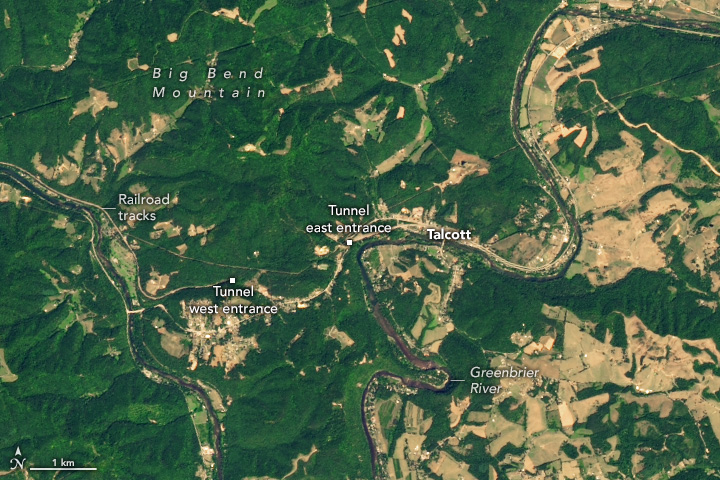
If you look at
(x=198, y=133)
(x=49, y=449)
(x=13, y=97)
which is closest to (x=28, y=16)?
(x=13, y=97)

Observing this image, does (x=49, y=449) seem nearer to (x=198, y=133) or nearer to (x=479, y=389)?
(x=198, y=133)

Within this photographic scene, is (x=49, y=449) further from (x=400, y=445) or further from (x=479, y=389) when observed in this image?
(x=479, y=389)

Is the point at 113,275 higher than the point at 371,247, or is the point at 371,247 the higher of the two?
the point at 371,247

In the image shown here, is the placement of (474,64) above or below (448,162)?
above

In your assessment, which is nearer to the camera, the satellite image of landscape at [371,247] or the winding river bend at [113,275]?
the satellite image of landscape at [371,247]

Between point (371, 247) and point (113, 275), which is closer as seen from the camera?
point (371, 247)

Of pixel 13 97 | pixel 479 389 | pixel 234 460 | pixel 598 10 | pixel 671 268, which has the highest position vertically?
pixel 598 10

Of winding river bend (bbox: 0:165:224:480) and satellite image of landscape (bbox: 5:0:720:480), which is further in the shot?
winding river bend (bbox: 0:165:224:480)
